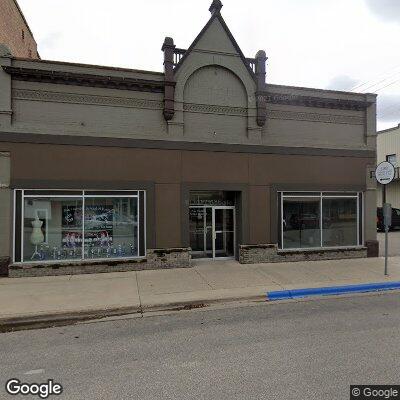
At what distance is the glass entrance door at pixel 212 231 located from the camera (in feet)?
39.0

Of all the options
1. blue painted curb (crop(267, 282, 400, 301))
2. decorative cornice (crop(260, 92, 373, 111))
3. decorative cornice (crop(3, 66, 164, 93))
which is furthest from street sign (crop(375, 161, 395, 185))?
decorative cornice (crop(3, 66, 164, 93))

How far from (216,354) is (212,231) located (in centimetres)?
724

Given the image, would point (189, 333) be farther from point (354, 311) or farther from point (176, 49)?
point (176, 49)

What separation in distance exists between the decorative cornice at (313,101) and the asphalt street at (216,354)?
768 centimetres

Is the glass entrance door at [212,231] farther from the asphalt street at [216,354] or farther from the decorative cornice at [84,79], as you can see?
the asphalt street at [216,354]

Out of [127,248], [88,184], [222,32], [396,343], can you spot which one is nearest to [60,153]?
[88,184]

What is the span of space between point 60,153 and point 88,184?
1.23 m

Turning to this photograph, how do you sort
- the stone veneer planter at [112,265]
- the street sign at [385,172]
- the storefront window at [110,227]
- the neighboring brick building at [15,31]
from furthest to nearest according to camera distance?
1. the neighboring brick building at [15,31]
2. the storefront window at [110,227]
3. the stone veneer planter at [112,265]
4. the street sign at [385,172]

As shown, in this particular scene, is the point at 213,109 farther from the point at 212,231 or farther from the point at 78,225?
the point at 78,225

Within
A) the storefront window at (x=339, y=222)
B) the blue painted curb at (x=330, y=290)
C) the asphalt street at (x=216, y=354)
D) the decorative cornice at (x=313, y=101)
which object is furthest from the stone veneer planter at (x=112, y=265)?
the decorative cornice at (x=313, y=101)

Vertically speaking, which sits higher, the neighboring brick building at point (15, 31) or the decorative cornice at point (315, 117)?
the neighboring brick building at point (15, 31)

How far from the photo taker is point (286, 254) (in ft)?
38.7

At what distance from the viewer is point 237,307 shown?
23.7ft

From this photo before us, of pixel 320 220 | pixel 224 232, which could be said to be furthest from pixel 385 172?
pixel 224 232
